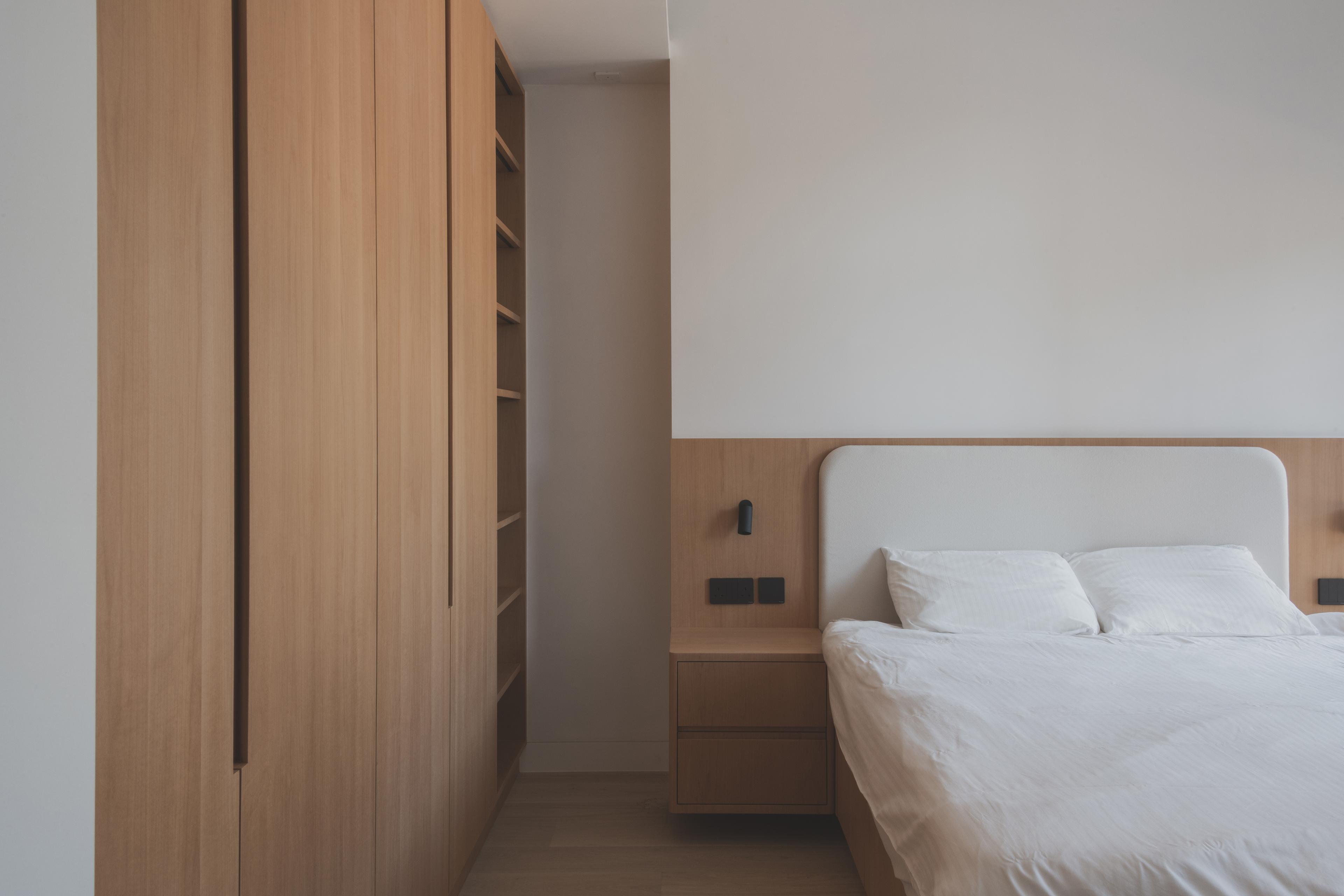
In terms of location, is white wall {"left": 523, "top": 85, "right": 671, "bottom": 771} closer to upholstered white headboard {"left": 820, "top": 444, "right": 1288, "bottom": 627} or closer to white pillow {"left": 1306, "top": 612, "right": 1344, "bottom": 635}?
upholstered white headboard {"left": 820, "top": 444, "right": 1288, "bottom": 627}

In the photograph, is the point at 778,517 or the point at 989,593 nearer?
the point at 989,593

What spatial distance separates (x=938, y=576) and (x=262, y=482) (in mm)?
1957

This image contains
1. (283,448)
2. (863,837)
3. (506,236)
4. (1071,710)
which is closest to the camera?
(283,448)

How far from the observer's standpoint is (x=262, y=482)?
3.06ft

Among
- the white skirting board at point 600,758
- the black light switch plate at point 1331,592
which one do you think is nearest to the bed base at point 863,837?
the white skirting board at point 600,758

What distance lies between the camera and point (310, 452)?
108cm

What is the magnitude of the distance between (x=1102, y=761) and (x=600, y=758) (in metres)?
1.91

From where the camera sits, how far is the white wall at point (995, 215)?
2.46 meters

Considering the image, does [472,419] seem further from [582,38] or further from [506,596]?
[582,38]

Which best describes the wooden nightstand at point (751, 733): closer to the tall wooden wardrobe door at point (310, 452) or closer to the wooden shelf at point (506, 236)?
the tall wooden wardrobe door at point (310, 452)

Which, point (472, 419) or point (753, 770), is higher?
point (472, 419)

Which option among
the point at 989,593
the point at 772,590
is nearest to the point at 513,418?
the point at 772,590

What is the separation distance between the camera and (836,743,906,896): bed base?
5.27ft

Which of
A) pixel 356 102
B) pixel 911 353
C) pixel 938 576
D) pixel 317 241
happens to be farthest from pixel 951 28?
pixel 317 241
